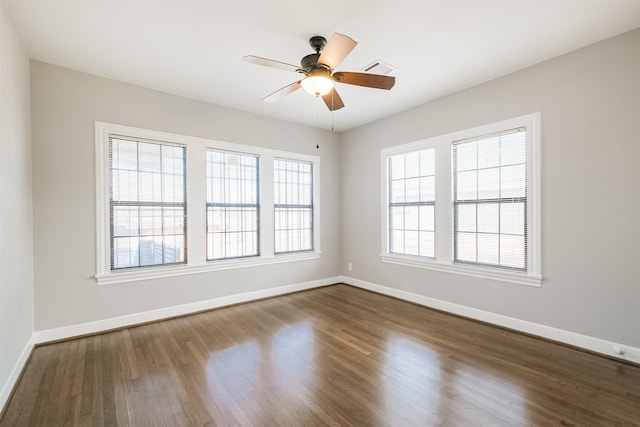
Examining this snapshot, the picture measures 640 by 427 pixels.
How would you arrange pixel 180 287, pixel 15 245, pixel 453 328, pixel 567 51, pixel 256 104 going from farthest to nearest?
pixel 256 104 < pixel 180 287 < pixel 453 328 < pixel 567 51 < pixel 15 245

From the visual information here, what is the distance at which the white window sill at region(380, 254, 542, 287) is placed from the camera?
10.2ft

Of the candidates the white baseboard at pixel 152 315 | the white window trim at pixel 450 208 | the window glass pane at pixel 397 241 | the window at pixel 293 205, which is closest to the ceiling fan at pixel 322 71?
the white window trim at pixel 450 208

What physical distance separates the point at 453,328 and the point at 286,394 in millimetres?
2163

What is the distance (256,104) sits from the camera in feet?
13.4

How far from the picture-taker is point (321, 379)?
2311mm

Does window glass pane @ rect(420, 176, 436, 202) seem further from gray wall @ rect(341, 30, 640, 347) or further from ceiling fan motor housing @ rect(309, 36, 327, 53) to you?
ceiling fan motor housing @ rect(309, 36, 327, 53)

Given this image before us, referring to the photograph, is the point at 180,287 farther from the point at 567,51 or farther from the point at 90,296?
the point at 567,51

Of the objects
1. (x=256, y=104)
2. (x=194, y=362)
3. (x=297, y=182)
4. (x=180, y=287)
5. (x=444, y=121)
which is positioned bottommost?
(x=194, y=362)

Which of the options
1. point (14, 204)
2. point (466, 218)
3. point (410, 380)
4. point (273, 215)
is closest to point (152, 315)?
point (14, 204)

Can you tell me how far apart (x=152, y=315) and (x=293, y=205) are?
2.60m

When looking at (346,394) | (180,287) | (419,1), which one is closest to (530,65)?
(419,1)

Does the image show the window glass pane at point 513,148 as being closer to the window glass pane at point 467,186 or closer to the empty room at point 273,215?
the empty room at point 273,215

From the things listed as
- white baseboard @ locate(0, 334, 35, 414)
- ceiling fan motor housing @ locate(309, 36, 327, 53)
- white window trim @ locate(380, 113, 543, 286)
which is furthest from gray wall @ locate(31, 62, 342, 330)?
white window trim @ locate(380, 113, 543, 286)

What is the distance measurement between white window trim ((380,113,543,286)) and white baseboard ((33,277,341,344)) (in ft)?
6.41
